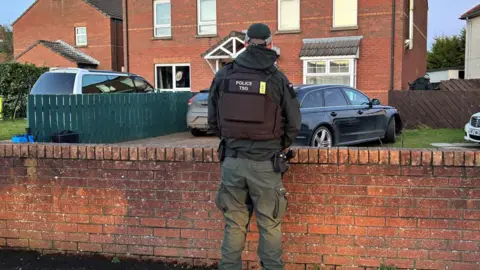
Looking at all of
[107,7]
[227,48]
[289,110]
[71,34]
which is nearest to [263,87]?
[289,110]

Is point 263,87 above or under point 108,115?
above

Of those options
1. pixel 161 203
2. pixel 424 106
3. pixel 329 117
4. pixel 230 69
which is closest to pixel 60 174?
pixel 161 203

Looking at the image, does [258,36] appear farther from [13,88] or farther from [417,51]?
[417,51]

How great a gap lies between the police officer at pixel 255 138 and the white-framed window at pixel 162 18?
63.7ft

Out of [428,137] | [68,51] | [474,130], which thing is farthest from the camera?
[68,51]

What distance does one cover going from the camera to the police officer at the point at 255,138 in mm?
3213

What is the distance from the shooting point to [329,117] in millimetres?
8586

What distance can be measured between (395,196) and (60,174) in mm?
3033

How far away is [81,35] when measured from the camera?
2828 cm

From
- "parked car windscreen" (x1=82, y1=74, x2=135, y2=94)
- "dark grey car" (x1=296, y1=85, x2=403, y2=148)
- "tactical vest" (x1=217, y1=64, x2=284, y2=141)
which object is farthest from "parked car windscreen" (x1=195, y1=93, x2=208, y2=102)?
"tactical vest" (x1=217, y1=64, x2=284, y2=141)

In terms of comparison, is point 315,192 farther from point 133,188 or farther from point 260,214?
point 133,188

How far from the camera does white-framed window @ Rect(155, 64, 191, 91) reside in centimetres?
2197

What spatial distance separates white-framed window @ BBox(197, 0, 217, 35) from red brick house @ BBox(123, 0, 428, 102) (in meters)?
0.04

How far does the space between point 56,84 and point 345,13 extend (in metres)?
12.3
